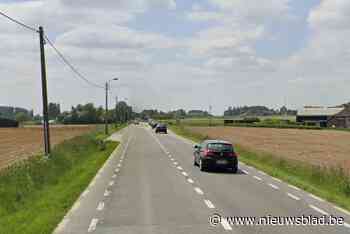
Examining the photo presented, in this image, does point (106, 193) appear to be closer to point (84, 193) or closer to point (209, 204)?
point (84, 193)

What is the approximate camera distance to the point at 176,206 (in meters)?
14.5

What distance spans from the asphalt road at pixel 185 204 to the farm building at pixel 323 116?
387 ft

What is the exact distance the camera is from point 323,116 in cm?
15625

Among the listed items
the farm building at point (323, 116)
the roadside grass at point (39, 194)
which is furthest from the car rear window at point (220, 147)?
the farm building at point (323, 116)

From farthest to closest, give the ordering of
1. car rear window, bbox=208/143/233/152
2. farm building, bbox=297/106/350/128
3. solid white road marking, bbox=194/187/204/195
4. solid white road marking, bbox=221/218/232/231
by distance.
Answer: farm building, bbox=297/106/350/128
car rear window, bbox=208/143/233/152
solid white road marking, bbox=194/187/204/195
solid white road marking, bbox=221/218/232/231

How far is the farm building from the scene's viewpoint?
136 meters

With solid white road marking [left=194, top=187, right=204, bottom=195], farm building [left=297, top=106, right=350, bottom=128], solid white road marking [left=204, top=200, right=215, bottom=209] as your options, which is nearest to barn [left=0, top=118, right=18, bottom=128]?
farm building [left=297, top=106, right=350, bottom=128]

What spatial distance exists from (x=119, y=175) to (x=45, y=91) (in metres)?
10.1

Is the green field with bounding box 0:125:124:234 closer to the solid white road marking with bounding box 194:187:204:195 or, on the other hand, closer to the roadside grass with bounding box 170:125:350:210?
the solid white road marking with bounding box 194:187:204:195

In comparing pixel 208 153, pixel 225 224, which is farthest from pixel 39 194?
pixel 208 153

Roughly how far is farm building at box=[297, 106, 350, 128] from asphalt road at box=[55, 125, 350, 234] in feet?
387

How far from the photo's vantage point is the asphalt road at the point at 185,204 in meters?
11.4

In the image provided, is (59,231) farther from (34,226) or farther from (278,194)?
→ (278,194)

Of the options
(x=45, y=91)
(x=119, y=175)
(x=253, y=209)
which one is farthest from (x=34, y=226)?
(x=45, y=91)
